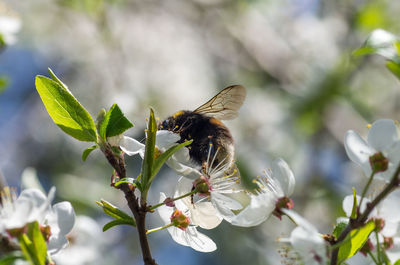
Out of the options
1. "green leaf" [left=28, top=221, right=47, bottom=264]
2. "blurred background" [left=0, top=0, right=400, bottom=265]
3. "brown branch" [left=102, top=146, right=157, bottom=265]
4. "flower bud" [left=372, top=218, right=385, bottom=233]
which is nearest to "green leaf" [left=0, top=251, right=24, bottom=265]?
"green leaf" [left=28, top=221, right=47, bottom=264]

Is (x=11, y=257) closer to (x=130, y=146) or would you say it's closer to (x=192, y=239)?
(x=130, y=146)

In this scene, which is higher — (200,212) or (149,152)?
(149,152)

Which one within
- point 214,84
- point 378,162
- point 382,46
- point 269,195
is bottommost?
point 214,84

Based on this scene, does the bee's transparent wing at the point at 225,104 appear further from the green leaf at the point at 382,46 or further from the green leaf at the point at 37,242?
the green leaf at the point at 37,242

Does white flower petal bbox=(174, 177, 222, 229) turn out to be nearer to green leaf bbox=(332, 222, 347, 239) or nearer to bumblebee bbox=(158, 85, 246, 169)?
bumblebee bbox=(158, 85, 246, 169)

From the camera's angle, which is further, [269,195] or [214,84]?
[214,84]

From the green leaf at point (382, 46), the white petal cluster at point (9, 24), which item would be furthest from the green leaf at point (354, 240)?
the white petal cluster at point (9, 24)

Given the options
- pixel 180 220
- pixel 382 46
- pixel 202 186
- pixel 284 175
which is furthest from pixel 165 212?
pixel 382 46
